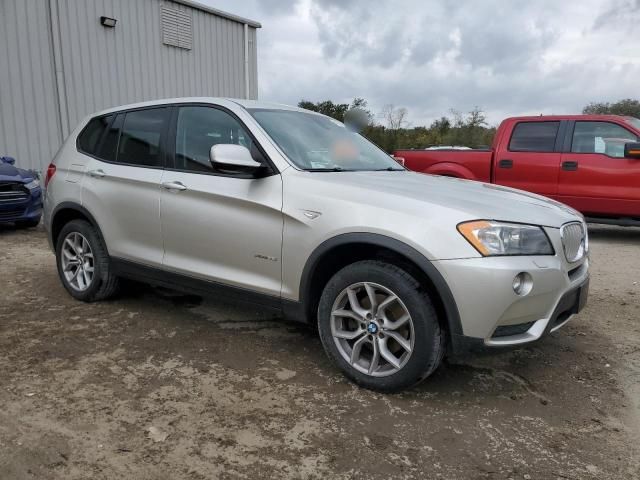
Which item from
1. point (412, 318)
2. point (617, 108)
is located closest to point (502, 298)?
point (412, 318)

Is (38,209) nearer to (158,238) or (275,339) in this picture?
(158,238)

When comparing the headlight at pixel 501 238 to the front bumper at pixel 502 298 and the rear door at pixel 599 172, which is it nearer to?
the front bumper at pixel 502 298

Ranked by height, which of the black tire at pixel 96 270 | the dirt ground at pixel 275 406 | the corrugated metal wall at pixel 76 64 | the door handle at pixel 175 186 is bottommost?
the dirt ground at pixel 275 406

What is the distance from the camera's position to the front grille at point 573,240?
9.48 ft

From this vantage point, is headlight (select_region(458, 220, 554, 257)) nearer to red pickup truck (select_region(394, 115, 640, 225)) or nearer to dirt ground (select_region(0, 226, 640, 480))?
dirt ground (select_region(0, 226, 640, 480))

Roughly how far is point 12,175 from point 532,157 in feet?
25.5

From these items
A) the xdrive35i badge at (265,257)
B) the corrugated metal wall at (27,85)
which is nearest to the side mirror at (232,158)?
the xdrive35i badge at (265,257)

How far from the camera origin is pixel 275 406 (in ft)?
9.18

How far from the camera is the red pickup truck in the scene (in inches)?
293

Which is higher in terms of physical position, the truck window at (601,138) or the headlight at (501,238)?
the truck window at (601,138)

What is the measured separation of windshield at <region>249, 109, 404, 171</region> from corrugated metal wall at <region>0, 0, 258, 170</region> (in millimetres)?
7964

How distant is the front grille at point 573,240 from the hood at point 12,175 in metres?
7.71

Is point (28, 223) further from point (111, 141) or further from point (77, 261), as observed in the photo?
point (111, 141)

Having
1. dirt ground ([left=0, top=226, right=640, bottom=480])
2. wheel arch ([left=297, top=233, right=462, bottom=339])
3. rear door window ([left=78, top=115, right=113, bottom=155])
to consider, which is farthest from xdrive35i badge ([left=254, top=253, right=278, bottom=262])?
rear door window ([left=78, top=115, right=113, bottom=155])
